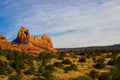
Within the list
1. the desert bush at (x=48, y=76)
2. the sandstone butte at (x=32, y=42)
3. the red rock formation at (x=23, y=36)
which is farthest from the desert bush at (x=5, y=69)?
the red rock formation at (x=23, y=36)

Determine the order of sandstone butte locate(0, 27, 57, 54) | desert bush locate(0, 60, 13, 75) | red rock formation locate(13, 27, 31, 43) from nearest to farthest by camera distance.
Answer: desert bush locate(0, 60, 13, 75) < sandstone butte locate(0, 27, 57, 54) < red rock formation locate(13, 27, 31, 43)

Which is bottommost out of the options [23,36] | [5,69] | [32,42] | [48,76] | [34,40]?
[48,76]

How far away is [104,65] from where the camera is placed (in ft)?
112

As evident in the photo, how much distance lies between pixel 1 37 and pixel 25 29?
29.4m

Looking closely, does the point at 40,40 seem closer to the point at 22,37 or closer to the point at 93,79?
the point at 22,37

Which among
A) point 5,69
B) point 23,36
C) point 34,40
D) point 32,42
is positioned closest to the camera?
point 5,69

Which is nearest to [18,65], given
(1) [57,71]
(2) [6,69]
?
(2) [6,69]

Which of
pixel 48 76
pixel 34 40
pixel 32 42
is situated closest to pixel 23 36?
pixel 32 42

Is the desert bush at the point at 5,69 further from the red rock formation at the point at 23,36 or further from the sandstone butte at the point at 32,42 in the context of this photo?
the red rock formation at the point at 23,36

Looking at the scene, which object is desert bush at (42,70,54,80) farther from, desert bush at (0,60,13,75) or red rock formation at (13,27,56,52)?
red rock formation at (13,27,56,52)

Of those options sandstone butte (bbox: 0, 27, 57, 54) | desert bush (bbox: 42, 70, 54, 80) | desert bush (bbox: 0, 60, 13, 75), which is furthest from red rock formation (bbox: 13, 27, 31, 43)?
desert bush (bbox: 42, 70, 54, 80)

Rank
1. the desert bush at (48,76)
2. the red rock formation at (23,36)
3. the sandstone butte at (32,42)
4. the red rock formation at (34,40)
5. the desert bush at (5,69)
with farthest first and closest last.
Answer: the red rock formation at (34,40), the red rock formation at (23,36), the sandstone butte at (32,42), the desert bush at (5,69), the desert bush at (48,76)

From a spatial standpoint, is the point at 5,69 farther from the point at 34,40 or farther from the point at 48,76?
the point at 34,40

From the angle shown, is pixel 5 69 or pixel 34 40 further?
pixel 34 40
